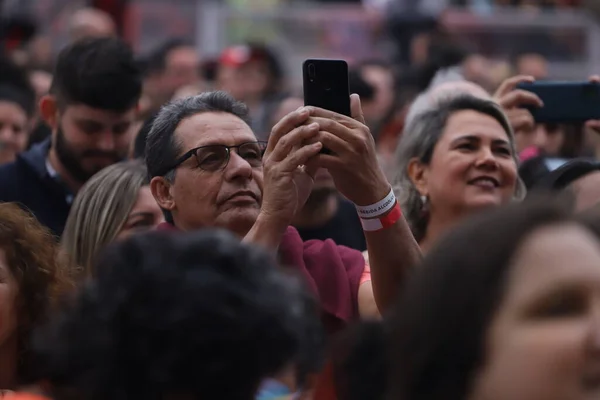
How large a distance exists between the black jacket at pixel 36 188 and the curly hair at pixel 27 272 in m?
2.18

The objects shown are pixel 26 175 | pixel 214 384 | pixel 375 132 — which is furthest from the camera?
pixel 375 132

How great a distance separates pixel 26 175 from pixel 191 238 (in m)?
3.66

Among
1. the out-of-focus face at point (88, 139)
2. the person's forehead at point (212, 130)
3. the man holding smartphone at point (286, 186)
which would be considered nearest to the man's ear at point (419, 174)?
the man holding smartphone at point (286, 186)

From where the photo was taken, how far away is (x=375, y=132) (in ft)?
28.0

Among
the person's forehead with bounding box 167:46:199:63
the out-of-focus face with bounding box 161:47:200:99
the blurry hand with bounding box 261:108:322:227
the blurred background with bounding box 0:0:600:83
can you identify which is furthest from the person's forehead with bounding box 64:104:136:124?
the blurred background with bounding box 0:0:600:83

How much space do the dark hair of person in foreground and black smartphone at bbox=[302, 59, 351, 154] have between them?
5.15ft

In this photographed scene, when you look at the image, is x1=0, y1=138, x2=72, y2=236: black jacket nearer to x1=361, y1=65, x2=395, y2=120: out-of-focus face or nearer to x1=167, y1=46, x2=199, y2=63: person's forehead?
x1=167, y1=46, x2=199, y2=63: person's forehead

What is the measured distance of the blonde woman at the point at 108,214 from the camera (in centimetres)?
445

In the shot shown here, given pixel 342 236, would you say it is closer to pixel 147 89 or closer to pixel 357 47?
pixel 147 89

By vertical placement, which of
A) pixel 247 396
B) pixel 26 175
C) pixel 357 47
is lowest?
pixel 357 47

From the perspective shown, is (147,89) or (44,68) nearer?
(147,89)

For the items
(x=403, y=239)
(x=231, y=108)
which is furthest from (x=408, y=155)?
(x=403, y=239)

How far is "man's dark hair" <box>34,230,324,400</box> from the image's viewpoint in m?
1.82

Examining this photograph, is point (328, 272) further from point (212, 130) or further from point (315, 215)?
point (315, 215)
